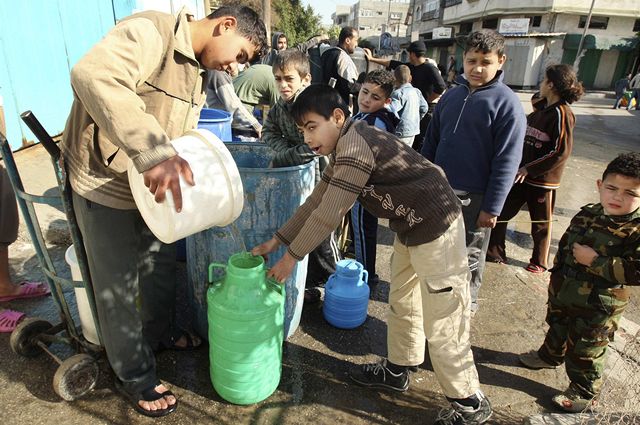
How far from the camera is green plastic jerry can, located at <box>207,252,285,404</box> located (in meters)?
2.07

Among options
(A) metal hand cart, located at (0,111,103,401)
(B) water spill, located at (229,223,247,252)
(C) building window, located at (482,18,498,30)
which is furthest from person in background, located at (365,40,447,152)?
(C) building window, located at (482,18,498,30)

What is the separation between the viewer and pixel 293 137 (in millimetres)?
2887

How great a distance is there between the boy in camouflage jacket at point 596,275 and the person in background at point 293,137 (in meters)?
1.60

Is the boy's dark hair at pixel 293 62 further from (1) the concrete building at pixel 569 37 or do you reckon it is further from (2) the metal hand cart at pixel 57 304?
A: (1) the concrete building at pixel 569 37

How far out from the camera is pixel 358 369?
260 cm

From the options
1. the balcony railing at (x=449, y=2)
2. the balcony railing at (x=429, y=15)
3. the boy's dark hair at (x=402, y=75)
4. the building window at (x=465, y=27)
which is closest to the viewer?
the boy's dark hair at (x=402, y=75)

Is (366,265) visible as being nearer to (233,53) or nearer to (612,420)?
(612,420)

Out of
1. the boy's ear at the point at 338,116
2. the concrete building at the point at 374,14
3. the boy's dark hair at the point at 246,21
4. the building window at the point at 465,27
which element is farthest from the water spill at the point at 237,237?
the concrete building at the point at 374,14

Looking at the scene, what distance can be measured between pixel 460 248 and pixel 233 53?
147cm

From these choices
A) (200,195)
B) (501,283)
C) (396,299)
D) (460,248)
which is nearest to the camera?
(200,195)

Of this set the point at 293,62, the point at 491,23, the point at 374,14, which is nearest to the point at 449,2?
the point at 491,23

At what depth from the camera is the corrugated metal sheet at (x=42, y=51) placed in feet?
16.4

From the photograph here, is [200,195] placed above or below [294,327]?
above

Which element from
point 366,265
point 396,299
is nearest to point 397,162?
point 396,299
